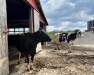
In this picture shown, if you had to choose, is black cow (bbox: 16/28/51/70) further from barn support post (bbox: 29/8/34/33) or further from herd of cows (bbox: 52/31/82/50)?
herd of cows (bbox: 52/31/82/50)

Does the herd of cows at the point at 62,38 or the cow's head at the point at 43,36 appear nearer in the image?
the cow's head at the point at 43,36

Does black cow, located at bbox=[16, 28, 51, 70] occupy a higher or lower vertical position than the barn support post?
lower

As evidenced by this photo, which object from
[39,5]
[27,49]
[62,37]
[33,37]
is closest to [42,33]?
[33,37]

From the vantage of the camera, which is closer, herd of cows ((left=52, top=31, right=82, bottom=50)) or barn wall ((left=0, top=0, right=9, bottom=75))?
barn wall ((left=0, top=0, right=9, bottom=75))

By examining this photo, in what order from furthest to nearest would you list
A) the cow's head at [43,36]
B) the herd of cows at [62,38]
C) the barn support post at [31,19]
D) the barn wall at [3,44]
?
the herd of cows at [62,38] → the barn support post at [31,19] → the cow's head at [43,36] → the barn wall at [3,44]

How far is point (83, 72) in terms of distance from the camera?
6.31 meters

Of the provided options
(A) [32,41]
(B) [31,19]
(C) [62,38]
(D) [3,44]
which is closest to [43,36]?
(A) [32,41]

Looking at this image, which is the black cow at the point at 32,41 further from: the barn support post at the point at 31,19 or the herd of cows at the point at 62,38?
the herd of cows at the point at 62,38

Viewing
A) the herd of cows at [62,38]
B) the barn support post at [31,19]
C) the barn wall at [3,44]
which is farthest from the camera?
the herd of cows at [62,38]

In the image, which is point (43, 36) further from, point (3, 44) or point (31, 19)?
point (31, 19)

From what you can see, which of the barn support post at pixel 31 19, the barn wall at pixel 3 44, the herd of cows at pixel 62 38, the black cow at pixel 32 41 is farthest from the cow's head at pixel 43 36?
the herd of cows at pixel 62 38

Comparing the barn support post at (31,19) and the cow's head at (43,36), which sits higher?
the barn support post at (31,19)

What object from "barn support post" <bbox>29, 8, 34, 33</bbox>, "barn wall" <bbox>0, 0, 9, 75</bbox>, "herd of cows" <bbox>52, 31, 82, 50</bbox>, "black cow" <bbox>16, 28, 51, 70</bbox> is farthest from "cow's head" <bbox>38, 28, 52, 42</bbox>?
"herd of cows" <bbox>52, 31, 82, 50</bbox>

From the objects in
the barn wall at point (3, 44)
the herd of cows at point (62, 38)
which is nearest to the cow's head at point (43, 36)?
the barn wall at point (3, 44)
